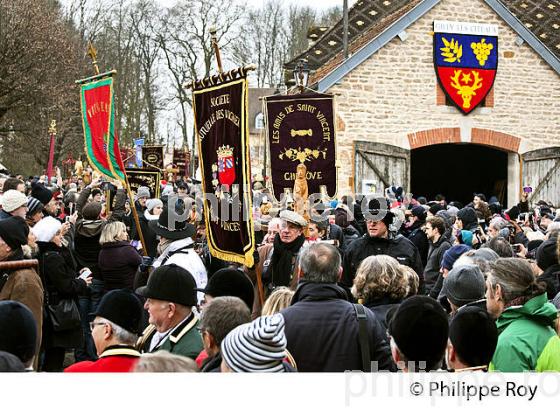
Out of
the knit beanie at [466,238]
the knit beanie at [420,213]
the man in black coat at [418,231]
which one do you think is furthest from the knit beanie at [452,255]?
A: the knit beanie at [420,213]

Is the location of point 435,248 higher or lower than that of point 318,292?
lower

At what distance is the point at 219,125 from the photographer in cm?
717

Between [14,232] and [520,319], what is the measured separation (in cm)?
370

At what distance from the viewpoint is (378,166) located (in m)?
19.1

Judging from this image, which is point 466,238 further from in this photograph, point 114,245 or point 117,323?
point 117,323

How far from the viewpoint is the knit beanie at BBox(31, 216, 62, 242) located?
729 centimetres

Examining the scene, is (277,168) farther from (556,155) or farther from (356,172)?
(556,155)

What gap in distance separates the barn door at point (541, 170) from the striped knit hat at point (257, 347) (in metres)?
17.7

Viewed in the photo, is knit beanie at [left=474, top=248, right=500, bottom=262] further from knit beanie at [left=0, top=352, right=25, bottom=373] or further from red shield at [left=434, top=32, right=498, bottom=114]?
red shield at [left=434, top=32, right=498, bottom=114]

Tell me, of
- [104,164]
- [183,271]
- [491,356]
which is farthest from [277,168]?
[491,356]

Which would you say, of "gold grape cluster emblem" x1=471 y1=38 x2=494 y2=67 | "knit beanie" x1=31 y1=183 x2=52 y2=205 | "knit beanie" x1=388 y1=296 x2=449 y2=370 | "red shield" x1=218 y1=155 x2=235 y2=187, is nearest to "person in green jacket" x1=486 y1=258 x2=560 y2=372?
"knit beanie" x1=388 y1=296 x2=449 y2=370

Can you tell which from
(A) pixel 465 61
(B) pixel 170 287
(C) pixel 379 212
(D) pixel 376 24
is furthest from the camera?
(D) pixel 376 24

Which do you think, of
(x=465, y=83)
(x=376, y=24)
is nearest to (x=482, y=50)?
(x=465, y=83)
